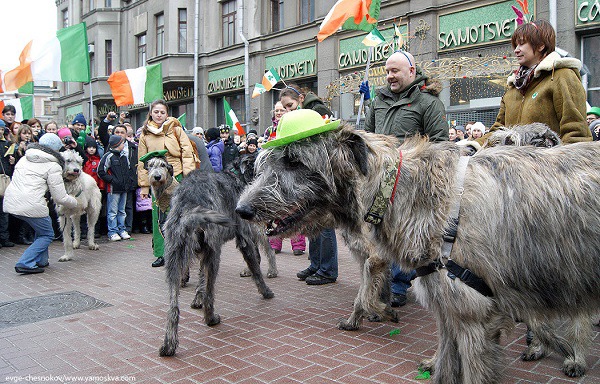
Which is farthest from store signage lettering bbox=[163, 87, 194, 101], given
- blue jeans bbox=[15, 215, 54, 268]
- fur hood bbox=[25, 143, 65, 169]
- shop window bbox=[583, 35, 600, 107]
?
blue jeans bbox=[15, 215, 54, 268]

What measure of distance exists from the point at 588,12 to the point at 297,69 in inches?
441

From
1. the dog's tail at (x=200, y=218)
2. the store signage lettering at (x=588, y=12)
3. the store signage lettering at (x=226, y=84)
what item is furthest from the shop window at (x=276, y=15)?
the dog's tail at (x=200, y=218)

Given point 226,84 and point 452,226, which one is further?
point 226,84

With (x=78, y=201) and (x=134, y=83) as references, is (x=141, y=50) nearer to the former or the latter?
(x=134, y=83)

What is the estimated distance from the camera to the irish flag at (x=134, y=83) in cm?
1522

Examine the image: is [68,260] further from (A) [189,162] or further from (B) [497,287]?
(B) [497,287]

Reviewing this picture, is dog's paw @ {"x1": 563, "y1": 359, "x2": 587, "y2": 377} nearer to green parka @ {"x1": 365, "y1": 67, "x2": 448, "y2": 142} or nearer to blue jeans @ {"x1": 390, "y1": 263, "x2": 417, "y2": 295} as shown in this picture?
blue jeans @ {"x1": 390, "y1": 263, "x2": 417, "y2": 295}

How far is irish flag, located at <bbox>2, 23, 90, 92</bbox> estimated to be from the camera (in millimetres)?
13180

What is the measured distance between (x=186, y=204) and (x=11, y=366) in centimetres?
205

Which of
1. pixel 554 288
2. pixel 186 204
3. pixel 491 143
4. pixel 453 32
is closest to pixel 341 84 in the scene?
pixel 453 32

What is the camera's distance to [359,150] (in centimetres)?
258

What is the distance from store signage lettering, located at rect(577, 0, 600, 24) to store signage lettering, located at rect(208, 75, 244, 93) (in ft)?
48.7

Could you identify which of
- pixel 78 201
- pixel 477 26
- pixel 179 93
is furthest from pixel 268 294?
pixel 179 93

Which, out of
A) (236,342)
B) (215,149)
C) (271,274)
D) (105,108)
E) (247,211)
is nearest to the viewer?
(247,211)
